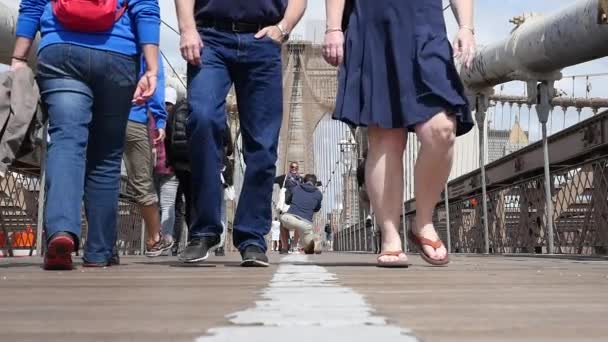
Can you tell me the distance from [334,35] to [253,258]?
0.66 metres

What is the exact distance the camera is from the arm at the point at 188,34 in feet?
8.49

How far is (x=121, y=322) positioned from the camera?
0.97 metres

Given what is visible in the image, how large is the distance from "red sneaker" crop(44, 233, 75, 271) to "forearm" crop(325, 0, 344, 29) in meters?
0.92

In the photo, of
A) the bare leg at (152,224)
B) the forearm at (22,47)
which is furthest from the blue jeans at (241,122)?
the bare leg at (152,224)

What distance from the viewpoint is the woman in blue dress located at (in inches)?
99.9

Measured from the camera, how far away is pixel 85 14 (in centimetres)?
247

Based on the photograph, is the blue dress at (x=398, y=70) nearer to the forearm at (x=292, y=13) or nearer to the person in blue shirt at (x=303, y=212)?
the forearm at (x=292, y=13)

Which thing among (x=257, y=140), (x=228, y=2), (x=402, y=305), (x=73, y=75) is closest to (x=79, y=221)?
(x=73, y=75)

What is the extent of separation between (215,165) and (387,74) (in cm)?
55

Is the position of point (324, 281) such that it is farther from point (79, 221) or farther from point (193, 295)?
point (79, 221)

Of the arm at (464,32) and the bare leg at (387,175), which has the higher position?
the arm at (464,32)

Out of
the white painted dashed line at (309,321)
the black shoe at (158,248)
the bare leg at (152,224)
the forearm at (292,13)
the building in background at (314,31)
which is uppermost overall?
the building in background at (314,31)

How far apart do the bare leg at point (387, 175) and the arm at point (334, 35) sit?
0.75 ft

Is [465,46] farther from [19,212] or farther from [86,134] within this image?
[19,212]
